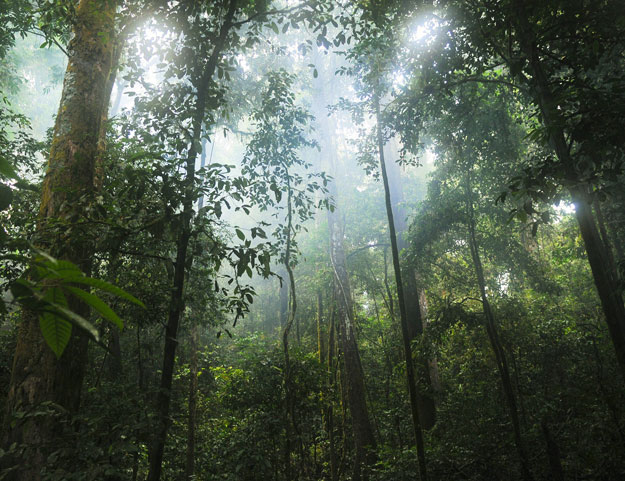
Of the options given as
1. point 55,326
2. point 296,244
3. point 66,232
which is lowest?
point 55,326

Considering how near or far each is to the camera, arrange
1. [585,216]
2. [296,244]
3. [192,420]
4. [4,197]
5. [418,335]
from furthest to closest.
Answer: [192,420], [418,335], [296,244], [585,216], [4,197]

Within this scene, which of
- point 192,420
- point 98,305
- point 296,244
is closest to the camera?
point 98,305

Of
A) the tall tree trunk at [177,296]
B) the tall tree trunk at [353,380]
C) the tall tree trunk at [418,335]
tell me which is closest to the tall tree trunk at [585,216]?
the tall tree trunk at [177,296]

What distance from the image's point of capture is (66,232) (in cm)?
204

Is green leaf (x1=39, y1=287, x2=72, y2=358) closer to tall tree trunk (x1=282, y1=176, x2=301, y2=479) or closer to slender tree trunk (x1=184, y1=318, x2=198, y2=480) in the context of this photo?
tall tree trunk (x1=282, y1=176, x2=301, y2=479)

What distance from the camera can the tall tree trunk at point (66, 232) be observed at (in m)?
2.25

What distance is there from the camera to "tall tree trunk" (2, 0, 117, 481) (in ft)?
7.39

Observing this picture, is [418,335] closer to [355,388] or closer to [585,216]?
[355,388]

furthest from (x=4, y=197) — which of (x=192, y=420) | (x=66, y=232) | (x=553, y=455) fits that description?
(x=192, y=420)

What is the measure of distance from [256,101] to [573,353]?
12.5 meters

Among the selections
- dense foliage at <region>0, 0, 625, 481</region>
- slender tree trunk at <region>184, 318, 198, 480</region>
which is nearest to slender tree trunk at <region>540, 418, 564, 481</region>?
dense foliage at <region>0, 0, 625, 481</region>

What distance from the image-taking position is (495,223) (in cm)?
734

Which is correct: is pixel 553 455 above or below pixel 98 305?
below

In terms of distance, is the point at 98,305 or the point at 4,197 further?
the point at 4,197
